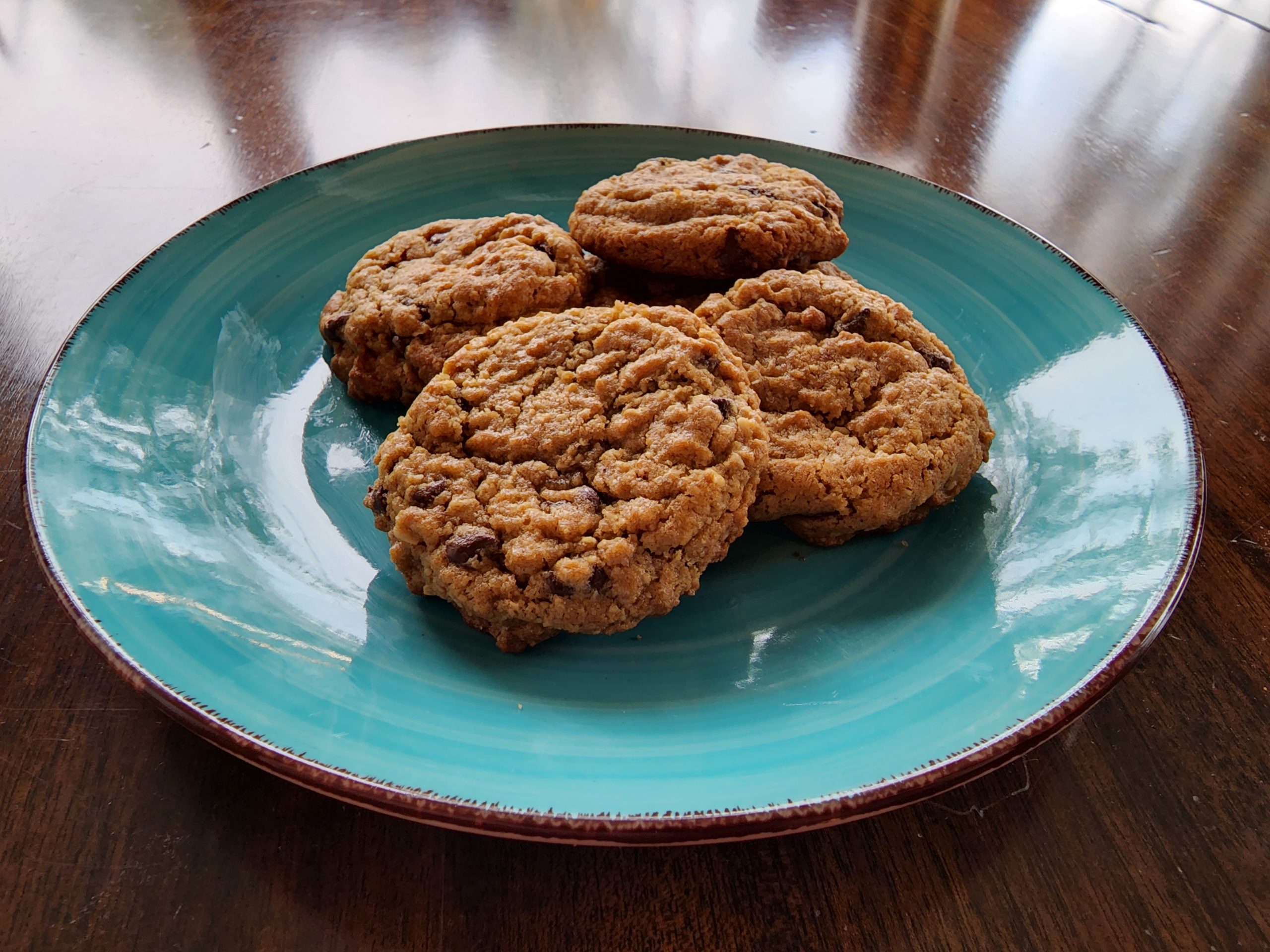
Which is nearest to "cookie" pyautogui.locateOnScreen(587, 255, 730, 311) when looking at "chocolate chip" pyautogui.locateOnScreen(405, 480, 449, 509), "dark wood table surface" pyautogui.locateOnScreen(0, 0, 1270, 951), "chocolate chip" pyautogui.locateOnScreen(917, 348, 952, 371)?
"chocolate chip" pyautogui.locateOnScreen(917, 348, 952, 371)

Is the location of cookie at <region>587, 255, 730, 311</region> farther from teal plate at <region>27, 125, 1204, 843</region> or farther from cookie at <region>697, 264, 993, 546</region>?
teal plate at <region>27, 125, 1204, 843</region>

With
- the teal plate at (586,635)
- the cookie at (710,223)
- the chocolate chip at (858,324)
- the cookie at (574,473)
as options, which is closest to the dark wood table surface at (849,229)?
the teal plate at (586,635)

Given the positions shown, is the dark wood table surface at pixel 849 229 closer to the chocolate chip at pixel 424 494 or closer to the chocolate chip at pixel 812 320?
the chocolate chip at pixel 424 494

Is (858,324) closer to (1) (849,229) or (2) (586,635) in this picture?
(1) (849,229)

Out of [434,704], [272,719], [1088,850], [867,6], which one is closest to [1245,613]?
[1088,850]

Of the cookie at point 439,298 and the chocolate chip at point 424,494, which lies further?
the cookie at point 439,298

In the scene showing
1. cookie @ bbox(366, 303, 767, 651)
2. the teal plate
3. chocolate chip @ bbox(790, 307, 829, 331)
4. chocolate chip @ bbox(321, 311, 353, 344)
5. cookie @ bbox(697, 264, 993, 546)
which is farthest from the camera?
chocolate chip @ bbox(321, 311, 353, 344)
